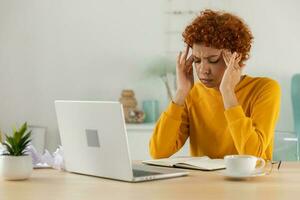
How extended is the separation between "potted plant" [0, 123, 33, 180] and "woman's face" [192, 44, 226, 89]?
88 centimetres

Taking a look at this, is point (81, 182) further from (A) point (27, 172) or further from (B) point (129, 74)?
(B) point (129, 74)

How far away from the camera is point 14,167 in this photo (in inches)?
65.9

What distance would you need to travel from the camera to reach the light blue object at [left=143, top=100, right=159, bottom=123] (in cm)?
421

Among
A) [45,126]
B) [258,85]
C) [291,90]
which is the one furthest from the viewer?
[45,126]

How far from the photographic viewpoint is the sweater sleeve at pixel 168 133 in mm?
2281

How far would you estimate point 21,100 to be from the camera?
4.36 metres

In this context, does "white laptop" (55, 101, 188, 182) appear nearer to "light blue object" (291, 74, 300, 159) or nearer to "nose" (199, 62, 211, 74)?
"nose" (199, 62, 211, 74)

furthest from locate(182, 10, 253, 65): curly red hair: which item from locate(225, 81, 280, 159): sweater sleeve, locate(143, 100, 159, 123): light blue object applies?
locate(143, 100, 159, 123): light blue object

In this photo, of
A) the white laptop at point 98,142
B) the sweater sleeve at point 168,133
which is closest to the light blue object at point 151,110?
the sweater sleeve at point 168,133

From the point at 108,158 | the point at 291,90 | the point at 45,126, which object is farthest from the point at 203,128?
the point at 45,126

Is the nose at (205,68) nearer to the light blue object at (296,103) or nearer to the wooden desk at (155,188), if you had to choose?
the wooden desk at (155,188)

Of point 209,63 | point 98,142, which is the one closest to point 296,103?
point 209,63

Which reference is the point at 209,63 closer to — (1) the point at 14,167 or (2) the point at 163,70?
(1) the point at 14,167

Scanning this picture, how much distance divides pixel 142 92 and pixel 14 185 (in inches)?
107
